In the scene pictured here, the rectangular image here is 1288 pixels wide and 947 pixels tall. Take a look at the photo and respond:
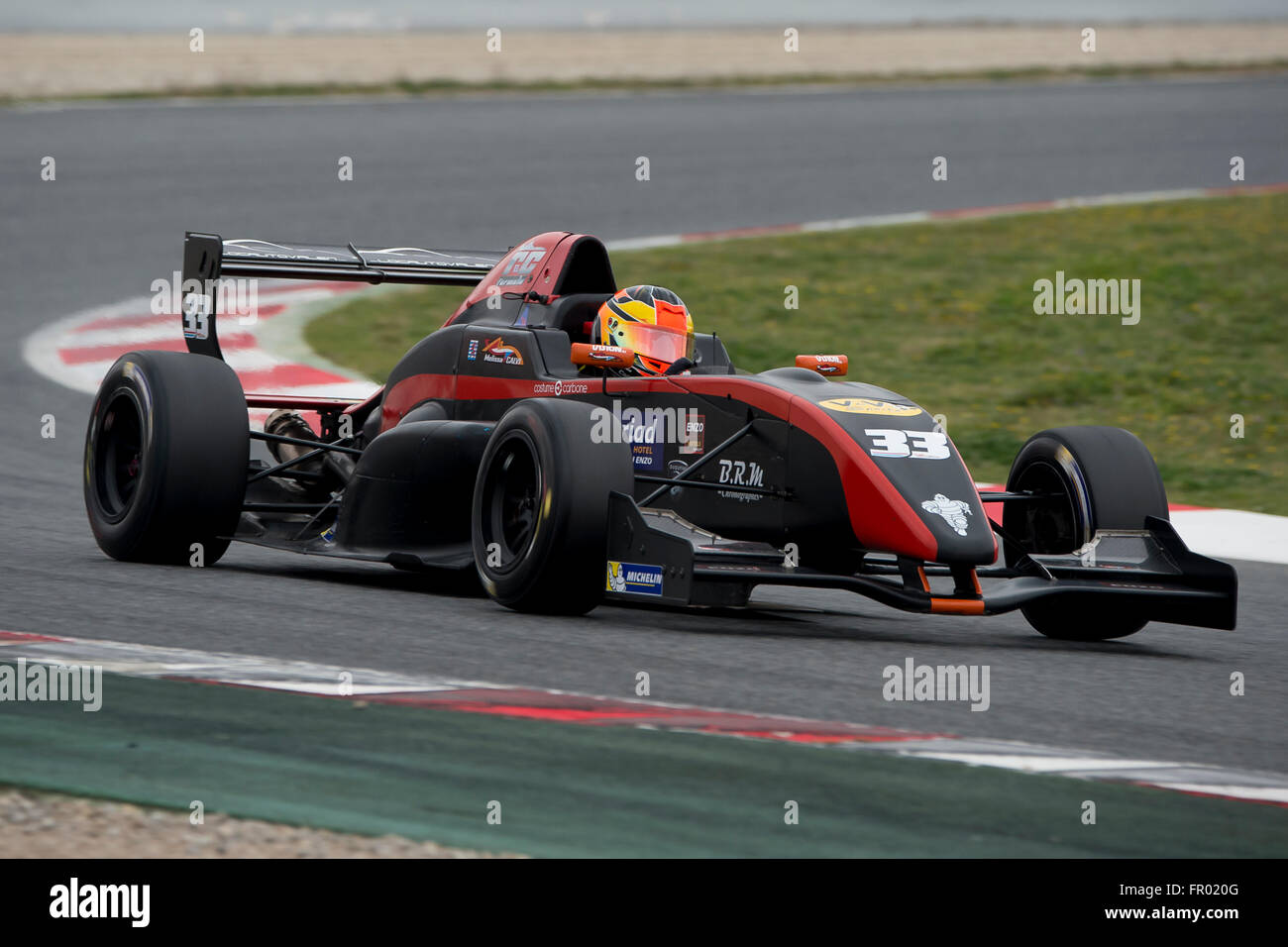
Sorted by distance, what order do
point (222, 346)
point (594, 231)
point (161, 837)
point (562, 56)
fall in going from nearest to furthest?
1. point (161, 837)
2. point (222, 346)
3. point (594, 231)
4. point (562, 56)

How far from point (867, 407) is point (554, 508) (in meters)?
1.23

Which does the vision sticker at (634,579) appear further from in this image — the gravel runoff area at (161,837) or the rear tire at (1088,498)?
the gravel runoff area at (161,837)

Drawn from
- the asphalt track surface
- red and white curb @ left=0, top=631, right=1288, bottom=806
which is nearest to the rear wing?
the asphalt track surface

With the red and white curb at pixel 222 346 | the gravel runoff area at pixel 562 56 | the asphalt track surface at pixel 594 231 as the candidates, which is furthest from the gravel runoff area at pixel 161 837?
the gravel runoff area at pixel 562 56

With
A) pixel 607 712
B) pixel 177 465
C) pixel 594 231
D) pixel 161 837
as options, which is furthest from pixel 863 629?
pixel 594 231

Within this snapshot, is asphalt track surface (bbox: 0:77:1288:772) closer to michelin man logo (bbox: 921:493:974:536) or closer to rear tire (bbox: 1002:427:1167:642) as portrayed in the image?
rear tire (bbox: 1002:427:1167:642)

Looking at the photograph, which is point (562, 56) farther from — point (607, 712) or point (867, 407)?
point (607, 712)

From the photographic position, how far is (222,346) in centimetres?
1503

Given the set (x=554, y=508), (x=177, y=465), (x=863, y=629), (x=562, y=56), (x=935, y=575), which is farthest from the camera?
(x=562, y=56)

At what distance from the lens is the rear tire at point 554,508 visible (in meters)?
7.15

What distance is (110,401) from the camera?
8.98 meters

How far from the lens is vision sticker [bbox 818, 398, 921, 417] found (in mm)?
7391

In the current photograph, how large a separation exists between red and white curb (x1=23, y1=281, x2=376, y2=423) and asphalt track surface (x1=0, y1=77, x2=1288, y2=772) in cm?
31
